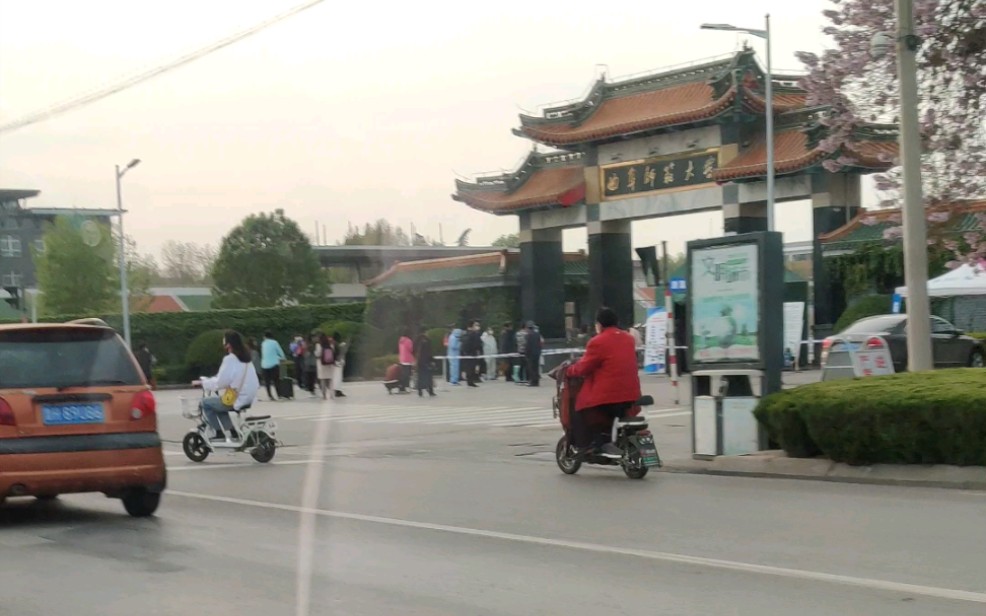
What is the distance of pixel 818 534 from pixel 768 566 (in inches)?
56.5

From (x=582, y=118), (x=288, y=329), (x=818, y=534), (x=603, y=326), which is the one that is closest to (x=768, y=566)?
(x=818, y=534)

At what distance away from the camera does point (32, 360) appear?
420 inches

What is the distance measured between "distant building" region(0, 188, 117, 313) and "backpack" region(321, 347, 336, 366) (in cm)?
7748

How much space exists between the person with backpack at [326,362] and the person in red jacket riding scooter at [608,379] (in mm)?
19115

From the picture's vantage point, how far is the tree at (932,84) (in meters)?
17.2

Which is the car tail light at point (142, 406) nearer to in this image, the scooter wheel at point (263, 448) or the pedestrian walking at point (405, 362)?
the scooter wheel at point (263, 448)

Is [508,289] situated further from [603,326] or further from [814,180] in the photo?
[603,326]

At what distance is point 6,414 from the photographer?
10.4 meters

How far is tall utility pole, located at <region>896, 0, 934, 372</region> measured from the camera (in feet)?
49.9

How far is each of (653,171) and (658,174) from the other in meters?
0.28

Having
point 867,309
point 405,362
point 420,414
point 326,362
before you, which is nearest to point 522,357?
point 405,362

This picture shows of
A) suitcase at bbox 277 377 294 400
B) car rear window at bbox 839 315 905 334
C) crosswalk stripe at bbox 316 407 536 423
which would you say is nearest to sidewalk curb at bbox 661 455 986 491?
crosswalk stripe at bbox 316 407 536 423

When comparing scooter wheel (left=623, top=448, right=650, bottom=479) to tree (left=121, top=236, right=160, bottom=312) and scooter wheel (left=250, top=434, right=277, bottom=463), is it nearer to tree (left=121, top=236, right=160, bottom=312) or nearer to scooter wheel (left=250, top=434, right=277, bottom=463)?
scooter wheel (left=250, top=434, right=277, bottom=463)

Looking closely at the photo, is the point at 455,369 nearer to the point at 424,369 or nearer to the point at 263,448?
the point at 424,369
